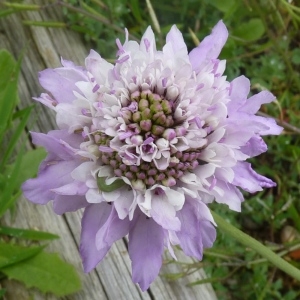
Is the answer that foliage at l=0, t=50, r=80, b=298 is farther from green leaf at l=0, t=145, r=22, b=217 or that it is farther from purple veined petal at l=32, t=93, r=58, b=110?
purple veined petal at l=32, t=93, r=58, b=110

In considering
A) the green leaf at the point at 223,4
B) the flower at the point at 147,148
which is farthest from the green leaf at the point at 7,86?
the green leaf at the point at 223,4

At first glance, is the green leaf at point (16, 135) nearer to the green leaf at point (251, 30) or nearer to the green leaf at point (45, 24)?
the green leaf at point (45, 24)

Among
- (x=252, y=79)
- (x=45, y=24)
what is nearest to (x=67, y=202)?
(x=45, y=24)

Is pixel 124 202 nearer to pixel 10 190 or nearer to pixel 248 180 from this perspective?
pixel 248 180

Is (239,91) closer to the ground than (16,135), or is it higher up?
higher up

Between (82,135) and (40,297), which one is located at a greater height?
(82,135)

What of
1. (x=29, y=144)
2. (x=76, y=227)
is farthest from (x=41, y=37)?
(x=76, y=227)

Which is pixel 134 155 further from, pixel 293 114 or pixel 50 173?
pixel 293 114
